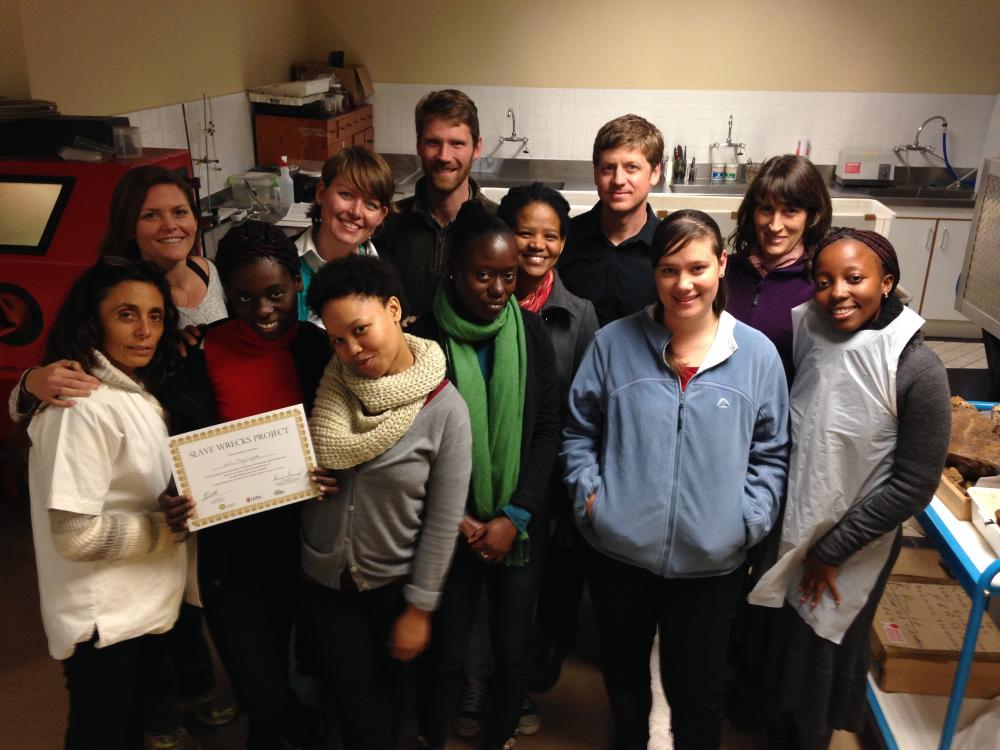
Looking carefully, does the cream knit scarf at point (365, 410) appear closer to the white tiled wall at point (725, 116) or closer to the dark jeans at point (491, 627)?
the dark jeans at point (491, 627)

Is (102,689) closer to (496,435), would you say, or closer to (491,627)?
(491,627)

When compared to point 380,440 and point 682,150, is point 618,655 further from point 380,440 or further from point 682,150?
point 682,150

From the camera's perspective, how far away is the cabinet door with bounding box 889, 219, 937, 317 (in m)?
5.06

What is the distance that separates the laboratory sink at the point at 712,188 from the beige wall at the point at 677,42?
69cm

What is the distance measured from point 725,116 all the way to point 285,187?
313 cm

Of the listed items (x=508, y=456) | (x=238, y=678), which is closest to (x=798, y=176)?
(x=508, y=456)

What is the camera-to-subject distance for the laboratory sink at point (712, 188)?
5379 millimetres

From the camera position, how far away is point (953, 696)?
1847 mm

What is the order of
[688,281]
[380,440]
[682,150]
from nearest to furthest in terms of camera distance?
[380,440] → [688,281] → [682,150]

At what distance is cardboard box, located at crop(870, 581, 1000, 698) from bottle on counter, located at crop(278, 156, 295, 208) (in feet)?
11.4

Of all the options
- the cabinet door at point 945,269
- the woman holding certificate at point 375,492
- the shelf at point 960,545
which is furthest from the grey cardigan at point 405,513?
the cabinet door at point 945,269

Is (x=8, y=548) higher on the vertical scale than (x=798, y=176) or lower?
lower

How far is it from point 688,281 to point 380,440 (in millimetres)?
727

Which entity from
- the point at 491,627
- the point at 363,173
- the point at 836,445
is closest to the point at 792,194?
the point at 836,445
